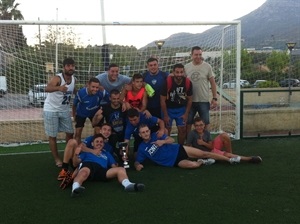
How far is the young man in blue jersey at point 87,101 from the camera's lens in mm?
6523

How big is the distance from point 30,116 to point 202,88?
4325mm

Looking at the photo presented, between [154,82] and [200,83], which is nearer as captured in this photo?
[154,82]

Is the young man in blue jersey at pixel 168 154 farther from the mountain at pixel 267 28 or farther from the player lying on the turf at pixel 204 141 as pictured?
the mountain at pixel 267 28

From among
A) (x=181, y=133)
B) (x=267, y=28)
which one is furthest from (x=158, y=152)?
(x=267, y=28)

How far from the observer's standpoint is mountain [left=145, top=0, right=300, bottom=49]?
936 cm

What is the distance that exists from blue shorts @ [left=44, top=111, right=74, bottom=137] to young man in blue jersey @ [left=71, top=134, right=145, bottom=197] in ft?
3.64

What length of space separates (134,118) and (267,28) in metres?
66.7

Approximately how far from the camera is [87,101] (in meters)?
6.59

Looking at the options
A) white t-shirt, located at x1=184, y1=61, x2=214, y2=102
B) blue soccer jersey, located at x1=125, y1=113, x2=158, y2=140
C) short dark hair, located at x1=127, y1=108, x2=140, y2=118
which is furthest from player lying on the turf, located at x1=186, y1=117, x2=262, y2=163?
short dark hair, located at x1=127, y1=108, x2=140, y2=118

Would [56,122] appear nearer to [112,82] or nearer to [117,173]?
[112,82]

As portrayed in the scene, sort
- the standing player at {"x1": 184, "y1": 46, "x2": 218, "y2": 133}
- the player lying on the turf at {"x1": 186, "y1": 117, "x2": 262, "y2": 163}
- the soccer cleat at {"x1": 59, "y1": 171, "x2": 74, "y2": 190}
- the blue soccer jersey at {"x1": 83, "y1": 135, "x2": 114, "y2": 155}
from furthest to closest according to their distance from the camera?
the standing player at {"x1": 184, "y1": 46, "x2": 218, "y2": 133} < the player lying on the turf at {"x1": 186, "y1": 117, "x2": 262, "y2": 163} < the blue soccer jersey at {"x1": 83, "y1": 135, "x2": 114, "y2": 155} < the soccer cleat at {"x1": 59, "y1": 171, "x2": 74, "y2": 190}

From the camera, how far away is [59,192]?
17.0 feet

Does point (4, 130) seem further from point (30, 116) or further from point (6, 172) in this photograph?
point (6, 172)

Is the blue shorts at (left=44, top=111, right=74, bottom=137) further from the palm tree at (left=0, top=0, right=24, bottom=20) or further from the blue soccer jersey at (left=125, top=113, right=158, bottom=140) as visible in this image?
the palm tree at (left=0, top=0, right=24, bottom=20)
